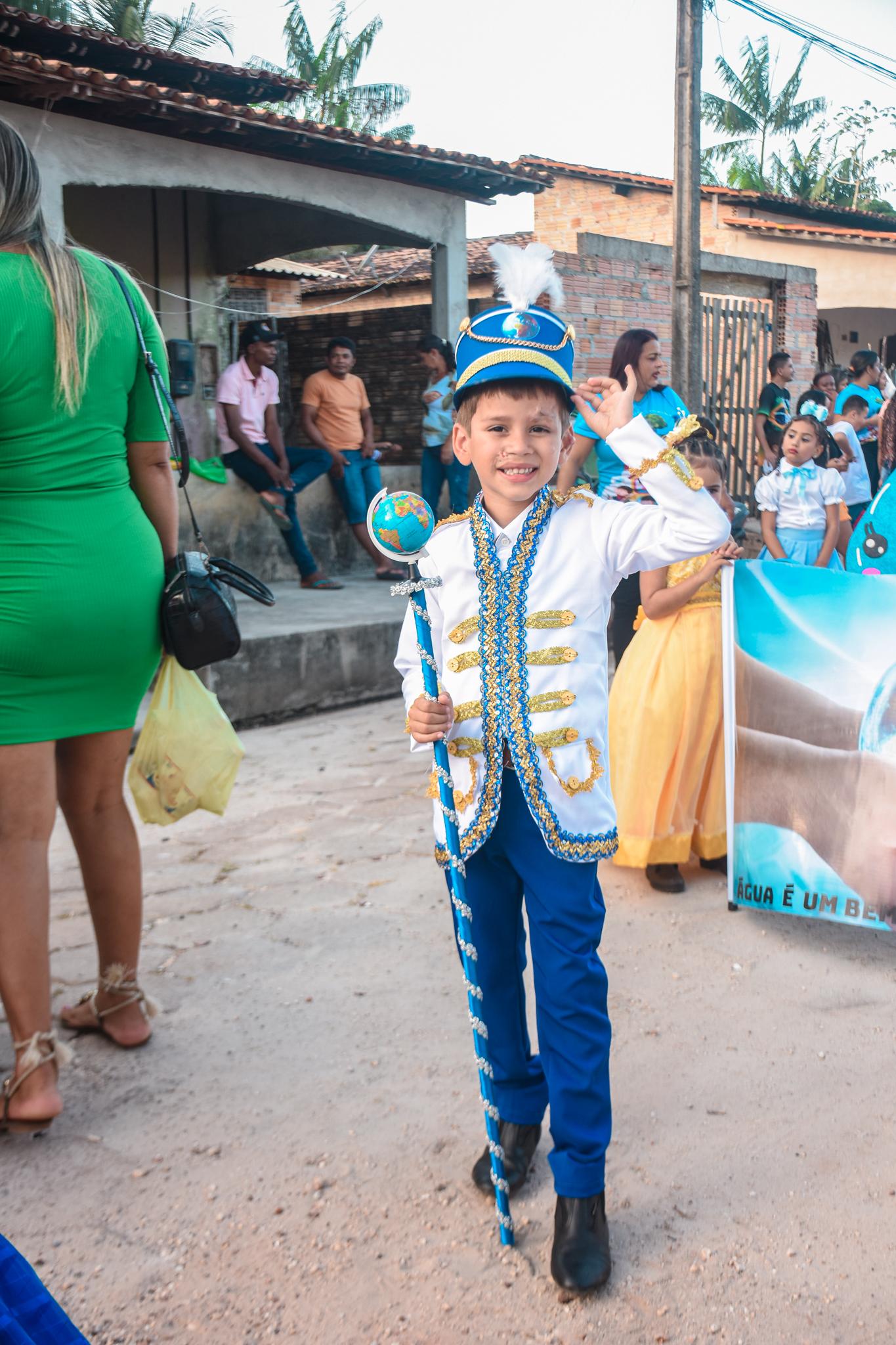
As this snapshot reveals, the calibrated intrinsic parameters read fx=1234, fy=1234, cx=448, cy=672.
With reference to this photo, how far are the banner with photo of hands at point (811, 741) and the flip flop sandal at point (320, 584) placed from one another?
17.8ft

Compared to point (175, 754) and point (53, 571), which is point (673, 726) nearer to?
point (175, 754)

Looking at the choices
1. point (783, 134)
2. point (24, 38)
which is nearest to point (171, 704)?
point (24, 38)

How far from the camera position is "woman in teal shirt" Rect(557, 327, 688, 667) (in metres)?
5.37

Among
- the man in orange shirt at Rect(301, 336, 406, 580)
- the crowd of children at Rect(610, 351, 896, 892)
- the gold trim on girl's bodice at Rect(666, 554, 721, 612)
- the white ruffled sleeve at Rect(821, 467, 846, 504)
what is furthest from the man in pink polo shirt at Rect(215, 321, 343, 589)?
the gold trim on girl's bodice at Rect(666, 554, 721, 612)

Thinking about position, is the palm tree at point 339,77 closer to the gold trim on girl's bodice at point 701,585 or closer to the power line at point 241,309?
the power line at point 241,309

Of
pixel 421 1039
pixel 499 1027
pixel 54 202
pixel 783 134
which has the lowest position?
pixel 421 1039

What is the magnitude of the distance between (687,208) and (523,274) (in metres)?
9.24

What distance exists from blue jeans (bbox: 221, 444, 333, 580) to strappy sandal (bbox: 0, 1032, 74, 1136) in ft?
21.5

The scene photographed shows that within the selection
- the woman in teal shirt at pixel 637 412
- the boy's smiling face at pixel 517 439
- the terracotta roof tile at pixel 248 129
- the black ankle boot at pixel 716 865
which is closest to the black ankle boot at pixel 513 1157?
the boy's smiling face at pixel 517 439

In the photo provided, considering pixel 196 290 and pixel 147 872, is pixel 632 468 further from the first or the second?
pixel 196 290

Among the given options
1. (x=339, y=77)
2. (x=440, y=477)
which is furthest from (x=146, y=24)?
(x=440, y=477)

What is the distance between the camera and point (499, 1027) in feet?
8.25

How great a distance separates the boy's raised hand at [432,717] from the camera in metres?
2.25

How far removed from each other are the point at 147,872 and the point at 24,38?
805 cm
